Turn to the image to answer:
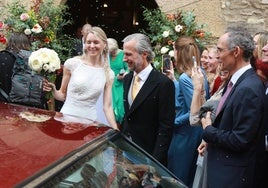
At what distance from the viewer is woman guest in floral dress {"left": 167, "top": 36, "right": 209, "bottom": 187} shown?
173 inches

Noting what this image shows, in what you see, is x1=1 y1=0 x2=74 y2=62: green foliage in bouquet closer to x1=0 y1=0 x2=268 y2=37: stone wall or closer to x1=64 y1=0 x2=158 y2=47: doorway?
x1=0 y1=0 x2=268 y2=37: stone wall

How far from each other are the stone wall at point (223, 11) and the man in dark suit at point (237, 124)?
150 inches

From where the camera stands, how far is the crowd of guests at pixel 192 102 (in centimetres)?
305

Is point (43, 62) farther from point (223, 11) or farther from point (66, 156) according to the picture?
point (223, 11)

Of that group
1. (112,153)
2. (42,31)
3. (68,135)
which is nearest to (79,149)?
(68,135)

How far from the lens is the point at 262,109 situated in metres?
2.99

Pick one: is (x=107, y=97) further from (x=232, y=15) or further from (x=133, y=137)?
(x=232, y=15)

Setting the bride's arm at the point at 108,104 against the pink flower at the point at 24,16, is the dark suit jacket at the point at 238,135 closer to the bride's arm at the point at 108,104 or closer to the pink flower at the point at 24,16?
the bride's arm at the point at 108,104

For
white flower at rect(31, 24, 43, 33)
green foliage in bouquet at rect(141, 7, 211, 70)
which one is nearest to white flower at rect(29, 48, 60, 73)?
green foliage in bouquet at rect(141, 7, 211, 70)

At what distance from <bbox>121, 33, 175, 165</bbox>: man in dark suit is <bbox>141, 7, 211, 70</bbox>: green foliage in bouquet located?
246 centimetres

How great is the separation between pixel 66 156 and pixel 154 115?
71.4 inches

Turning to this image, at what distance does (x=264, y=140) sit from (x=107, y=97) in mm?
1731

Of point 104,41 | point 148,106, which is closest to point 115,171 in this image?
point 148,106

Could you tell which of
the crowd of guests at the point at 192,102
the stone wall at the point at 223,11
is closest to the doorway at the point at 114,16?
the stone wall at the point at 223,11
